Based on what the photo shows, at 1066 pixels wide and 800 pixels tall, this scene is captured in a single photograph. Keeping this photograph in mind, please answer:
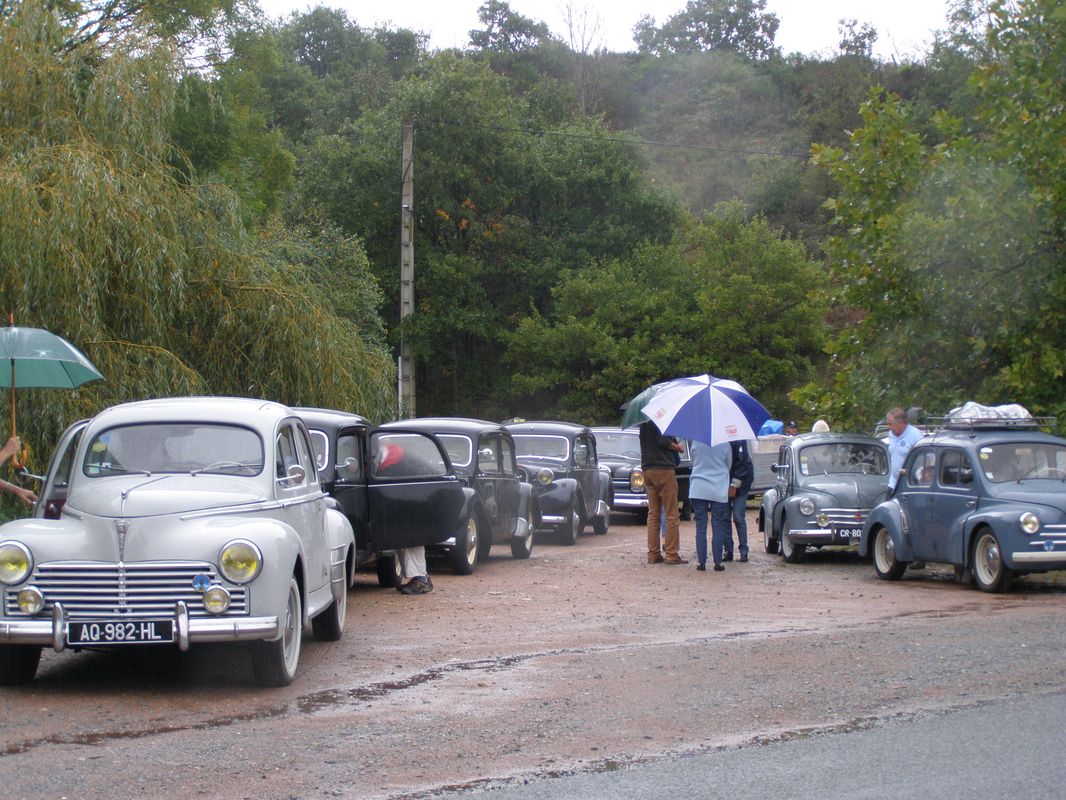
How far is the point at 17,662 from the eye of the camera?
8.38 meters

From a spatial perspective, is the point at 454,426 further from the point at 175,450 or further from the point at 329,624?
the point at 175,450

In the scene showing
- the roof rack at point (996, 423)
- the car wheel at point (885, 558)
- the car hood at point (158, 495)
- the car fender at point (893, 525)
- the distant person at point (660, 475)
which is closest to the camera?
the car hood at point (158, 495)

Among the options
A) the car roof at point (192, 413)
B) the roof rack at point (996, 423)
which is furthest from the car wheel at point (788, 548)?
the car roof at point (192, 413)

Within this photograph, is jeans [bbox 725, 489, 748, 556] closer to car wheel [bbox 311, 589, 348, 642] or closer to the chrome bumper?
car wheel [bbox 311, 589, 348, 642]

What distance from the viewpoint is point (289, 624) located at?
868cm

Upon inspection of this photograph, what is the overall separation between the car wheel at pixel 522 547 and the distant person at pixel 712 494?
2.67m

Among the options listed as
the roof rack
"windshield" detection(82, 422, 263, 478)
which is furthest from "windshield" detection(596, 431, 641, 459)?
"windshield" detection(82, 422, 263, 478)

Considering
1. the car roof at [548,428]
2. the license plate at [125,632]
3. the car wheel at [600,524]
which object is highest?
→ the car roof at [548,428]

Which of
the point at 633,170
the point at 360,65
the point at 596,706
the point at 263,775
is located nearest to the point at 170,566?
the point at 263,775

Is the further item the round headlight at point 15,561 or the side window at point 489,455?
the side window at point 489,455

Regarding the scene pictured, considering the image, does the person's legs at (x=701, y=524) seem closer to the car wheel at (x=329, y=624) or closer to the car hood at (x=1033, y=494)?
the car hood at (x=1033, y=494)

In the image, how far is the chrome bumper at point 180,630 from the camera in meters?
7.99

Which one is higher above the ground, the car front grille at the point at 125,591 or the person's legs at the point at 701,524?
the car front grille at the point at 125,591

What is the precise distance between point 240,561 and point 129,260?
399 inches
